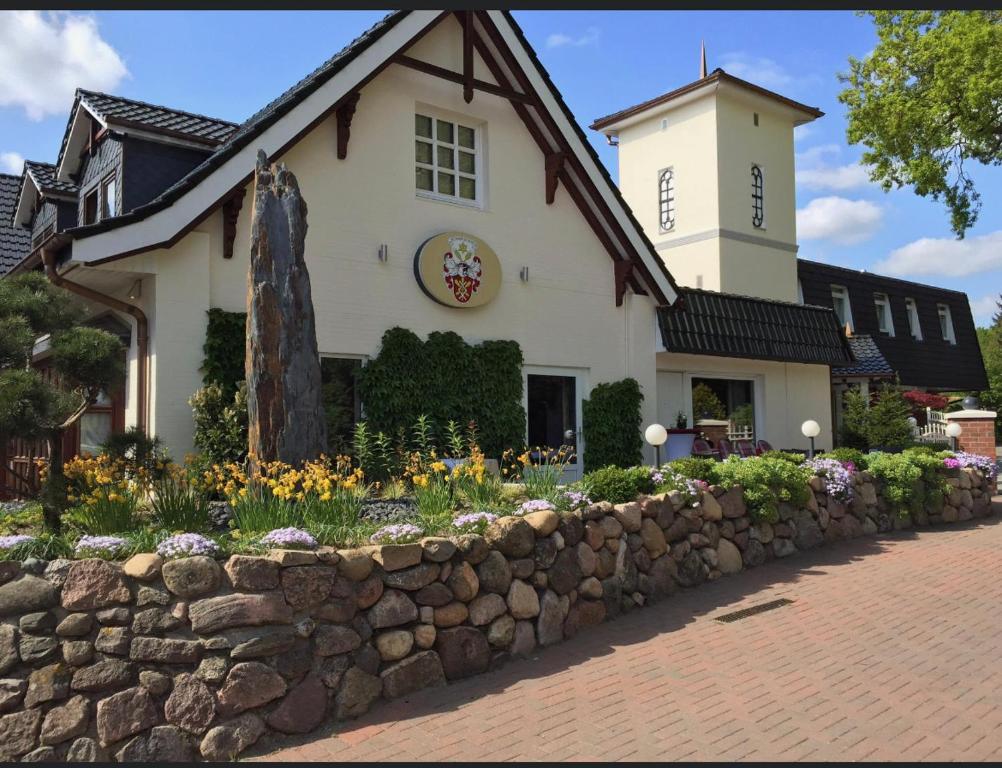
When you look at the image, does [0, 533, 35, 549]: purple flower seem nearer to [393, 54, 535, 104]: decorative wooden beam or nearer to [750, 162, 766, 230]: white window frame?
Answer: [393, 54, 535, 104]: decorative wooden beam

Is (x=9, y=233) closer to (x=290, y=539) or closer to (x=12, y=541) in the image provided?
(x=12, y=541)

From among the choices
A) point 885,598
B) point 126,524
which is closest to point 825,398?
point 885,598

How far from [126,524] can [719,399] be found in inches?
507

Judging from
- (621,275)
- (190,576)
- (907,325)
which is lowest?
(190,576)

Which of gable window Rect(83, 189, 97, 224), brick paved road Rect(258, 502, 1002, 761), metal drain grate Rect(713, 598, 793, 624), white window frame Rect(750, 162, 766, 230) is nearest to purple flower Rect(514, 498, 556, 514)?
brick paved road Rect(258, 502, 1002, 761)

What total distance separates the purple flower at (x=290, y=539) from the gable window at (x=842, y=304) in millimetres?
21843

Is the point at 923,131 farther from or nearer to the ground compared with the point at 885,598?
farther from the ground

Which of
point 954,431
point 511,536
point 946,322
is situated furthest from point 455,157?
point 946,322

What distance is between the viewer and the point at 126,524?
662 cm

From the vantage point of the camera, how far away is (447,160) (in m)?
13.3

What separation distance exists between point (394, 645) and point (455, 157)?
887 centimetres

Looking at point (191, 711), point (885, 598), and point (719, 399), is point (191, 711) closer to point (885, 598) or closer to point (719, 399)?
point (885, 598)

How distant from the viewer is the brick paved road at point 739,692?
515 centimetres

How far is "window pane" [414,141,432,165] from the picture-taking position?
13.0m
